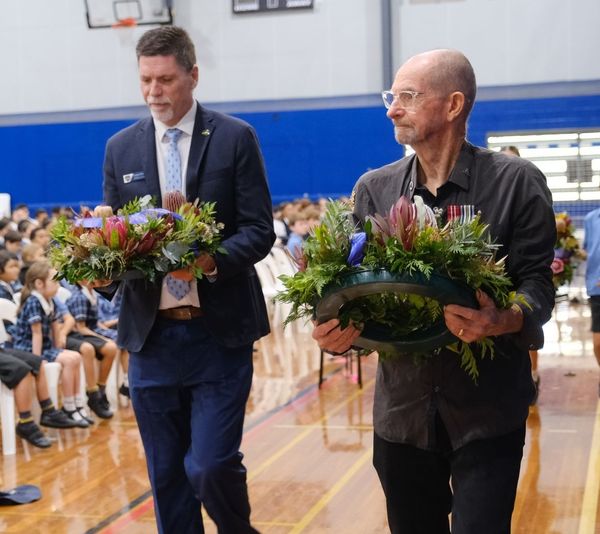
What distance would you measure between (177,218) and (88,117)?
65.5 ft

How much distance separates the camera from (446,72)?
295 cm

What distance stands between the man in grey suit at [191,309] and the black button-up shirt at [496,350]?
935 mm

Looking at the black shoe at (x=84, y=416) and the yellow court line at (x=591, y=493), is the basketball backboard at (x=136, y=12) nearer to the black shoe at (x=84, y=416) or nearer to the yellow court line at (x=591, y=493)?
the black shoe at (x=84, y=416)

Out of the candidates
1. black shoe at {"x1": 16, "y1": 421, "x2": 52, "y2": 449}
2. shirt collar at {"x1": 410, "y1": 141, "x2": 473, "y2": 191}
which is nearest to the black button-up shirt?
shirt collar at {"x1": 410, "y1": 141, "x2": 473, "y2": 191}

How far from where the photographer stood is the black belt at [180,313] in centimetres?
386

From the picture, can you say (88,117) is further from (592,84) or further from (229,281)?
(229,281)

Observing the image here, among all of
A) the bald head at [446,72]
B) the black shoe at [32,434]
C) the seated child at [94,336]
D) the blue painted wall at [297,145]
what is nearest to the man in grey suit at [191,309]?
the bald head at [446,72]

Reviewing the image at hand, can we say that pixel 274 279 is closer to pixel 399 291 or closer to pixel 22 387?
pixel 22 387

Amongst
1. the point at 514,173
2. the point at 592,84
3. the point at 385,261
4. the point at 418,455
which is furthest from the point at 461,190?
the point at 592,84

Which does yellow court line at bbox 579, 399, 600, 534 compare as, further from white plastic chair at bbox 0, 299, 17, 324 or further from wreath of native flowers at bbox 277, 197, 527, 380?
white plastic chair at bbox 0, 299, 17, 324

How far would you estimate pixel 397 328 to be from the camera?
2.88 metres

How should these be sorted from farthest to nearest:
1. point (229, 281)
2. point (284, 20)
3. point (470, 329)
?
point (284, 20)
point (229, 281)
point (470, 329)

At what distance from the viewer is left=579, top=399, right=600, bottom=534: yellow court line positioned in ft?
17.9

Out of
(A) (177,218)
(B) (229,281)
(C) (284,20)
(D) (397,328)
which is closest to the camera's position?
(D) (397,328)
